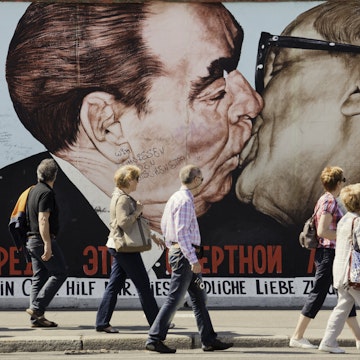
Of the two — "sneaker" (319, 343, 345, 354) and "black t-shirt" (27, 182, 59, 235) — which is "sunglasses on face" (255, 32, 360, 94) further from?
"sneaker" (319, 343, 345, 354)

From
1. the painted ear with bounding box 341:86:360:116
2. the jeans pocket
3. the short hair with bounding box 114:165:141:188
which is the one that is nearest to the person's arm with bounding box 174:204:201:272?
the jeans pocket

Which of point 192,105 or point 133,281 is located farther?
point 192,105

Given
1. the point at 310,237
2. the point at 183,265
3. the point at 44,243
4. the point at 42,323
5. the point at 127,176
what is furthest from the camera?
the point at 42,323

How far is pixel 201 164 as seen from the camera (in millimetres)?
13867

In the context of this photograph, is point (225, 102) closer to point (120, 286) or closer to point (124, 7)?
point (124, 7)

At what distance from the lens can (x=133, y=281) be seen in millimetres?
11281

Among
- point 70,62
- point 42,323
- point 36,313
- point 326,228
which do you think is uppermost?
point 70,62

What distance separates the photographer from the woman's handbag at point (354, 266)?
1025 centimetres

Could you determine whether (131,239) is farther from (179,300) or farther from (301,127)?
(301,127)

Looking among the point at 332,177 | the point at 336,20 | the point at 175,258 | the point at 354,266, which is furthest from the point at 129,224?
the point at 336,20

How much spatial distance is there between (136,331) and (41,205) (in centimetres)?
171

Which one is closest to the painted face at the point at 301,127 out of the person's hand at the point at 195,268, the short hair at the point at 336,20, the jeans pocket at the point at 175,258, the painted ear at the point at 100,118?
the short hair at the point at 336,20

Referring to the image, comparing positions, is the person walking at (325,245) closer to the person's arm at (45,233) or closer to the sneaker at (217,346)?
the sneaker at (217,346)

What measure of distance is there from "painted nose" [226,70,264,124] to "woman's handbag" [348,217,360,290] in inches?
153
